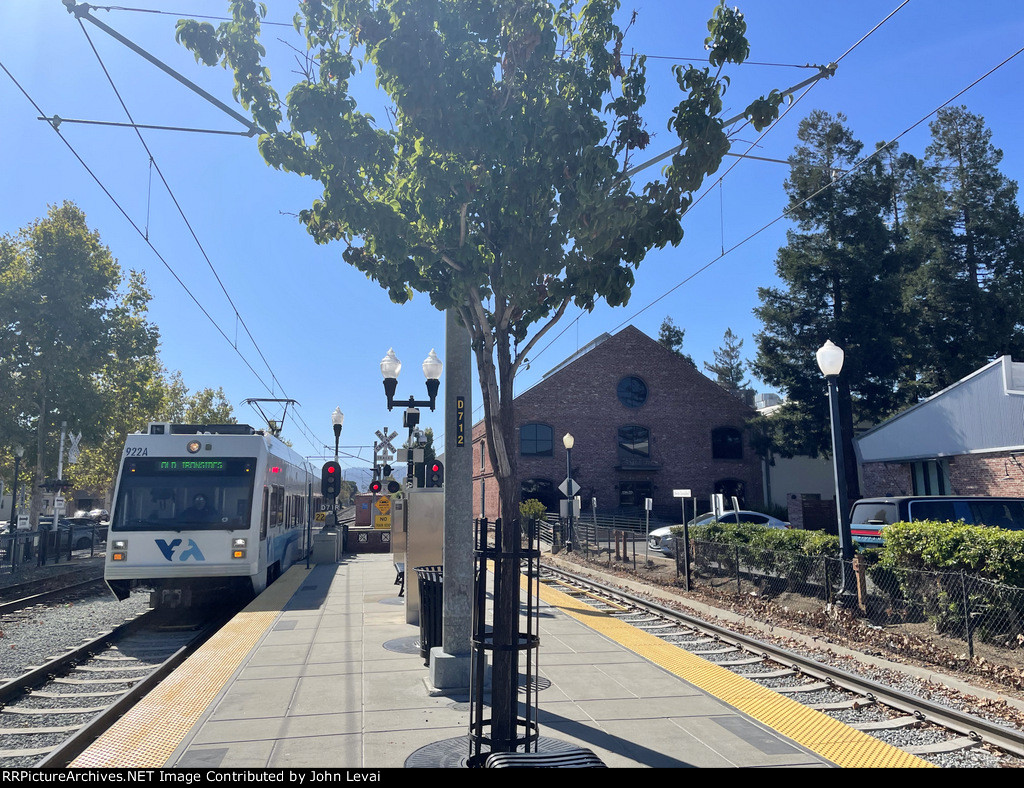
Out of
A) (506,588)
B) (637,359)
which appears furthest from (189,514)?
(637,359)

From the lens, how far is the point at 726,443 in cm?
4369

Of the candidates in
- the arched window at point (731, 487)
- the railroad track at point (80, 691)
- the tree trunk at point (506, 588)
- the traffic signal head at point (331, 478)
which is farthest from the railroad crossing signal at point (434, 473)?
the arched window at point (731, 487)

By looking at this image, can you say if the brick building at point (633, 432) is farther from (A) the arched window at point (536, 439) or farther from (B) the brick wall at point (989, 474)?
(B) the brick wall at point (989, 474)

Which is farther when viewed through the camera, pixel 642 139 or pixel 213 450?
pixel 213 450

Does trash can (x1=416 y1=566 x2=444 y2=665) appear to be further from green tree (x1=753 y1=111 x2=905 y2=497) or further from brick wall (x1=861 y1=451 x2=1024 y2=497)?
green tree (x1=753 y1=111 x2=905 y2=497)

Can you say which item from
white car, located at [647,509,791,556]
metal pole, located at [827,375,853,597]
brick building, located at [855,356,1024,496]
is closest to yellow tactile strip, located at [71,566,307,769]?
metal pole, located at [827,375,853,597]

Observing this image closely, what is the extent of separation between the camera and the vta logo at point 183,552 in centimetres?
1205

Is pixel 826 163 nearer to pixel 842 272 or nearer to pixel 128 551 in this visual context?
pixel 842 272

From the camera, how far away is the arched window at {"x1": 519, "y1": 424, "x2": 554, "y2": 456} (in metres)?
41.3

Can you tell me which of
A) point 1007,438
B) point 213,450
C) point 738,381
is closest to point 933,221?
point 1007,438

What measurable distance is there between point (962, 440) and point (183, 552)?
2313 cm

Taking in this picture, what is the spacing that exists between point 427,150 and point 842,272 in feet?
109

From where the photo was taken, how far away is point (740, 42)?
561 cm
